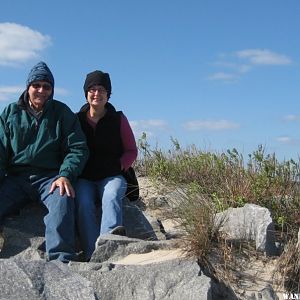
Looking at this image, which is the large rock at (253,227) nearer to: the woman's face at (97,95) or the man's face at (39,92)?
the woman's face at (97,95)

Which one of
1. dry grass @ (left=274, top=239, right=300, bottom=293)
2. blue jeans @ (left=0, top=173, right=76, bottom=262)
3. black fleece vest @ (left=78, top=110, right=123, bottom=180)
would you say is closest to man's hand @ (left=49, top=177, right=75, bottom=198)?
blue jeans @ (left=0, top=173, right=76, bottom=262)

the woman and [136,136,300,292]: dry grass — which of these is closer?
[136,136,300,292]: dry grass

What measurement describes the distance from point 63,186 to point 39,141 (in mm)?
556

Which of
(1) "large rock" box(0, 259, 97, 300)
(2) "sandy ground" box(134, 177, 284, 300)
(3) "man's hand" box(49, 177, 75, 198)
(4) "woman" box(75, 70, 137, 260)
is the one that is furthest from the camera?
(4) "woman" box(75, 70, 137, 260)

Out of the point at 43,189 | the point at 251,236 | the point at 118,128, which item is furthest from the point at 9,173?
the point at 251,236

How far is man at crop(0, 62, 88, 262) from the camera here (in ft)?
16.5

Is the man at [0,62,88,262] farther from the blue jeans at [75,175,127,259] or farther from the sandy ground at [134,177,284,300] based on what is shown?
the sandy ground at [134,177,284,300]

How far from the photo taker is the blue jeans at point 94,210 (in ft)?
15.8

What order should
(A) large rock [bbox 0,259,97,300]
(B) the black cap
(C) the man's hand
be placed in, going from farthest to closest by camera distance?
1. (B) the black cap
2. (C) the man's hand
3. (A) large rock [bbox 0,259,97,300]

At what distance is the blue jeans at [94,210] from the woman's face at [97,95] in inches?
32.2

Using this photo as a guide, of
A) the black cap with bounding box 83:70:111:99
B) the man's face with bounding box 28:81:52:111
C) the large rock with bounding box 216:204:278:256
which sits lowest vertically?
the large rock with bounding box 216:204:278:256

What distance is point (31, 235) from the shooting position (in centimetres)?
510

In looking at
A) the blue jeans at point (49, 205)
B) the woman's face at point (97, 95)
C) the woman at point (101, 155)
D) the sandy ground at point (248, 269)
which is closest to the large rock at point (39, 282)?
the sandy ground at point (248, 269)

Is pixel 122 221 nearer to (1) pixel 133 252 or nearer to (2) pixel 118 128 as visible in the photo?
(1) pixel 133 252
